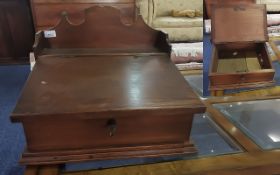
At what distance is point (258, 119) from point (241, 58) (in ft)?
1.74

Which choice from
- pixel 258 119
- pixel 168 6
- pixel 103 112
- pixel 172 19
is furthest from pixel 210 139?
pixel 168 6

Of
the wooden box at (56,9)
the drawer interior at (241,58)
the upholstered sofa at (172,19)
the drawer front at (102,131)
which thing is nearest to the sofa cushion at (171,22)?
the upholstered sofa at (172,19)

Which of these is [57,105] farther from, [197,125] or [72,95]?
[197,125]

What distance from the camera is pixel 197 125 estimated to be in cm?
79

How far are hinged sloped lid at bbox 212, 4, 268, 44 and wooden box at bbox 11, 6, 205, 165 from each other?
1.76ft

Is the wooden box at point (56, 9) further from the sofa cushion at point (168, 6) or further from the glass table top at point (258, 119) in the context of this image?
the glass table top at point (258, 119)

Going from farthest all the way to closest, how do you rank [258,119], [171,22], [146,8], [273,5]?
[171,22], [146,8], [273,5], [258,119]

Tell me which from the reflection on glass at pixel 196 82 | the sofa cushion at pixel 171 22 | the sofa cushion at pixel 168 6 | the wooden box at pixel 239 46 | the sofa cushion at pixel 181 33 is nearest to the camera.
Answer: the reflection on glass at pixel 196 82

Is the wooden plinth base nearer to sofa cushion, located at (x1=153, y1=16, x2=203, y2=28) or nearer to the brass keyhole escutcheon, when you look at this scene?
the brass keyhole escutcheon

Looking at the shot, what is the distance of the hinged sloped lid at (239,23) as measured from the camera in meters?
1.18

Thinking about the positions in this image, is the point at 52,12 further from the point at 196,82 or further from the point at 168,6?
the point at 196,82

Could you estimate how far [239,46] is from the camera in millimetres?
1252

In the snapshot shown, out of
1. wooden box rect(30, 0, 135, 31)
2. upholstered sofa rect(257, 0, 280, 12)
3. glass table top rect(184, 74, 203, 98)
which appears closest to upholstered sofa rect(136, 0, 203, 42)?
wooden box rect(30, 0, 135, 31)

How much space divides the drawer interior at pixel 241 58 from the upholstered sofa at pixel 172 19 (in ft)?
4.01
